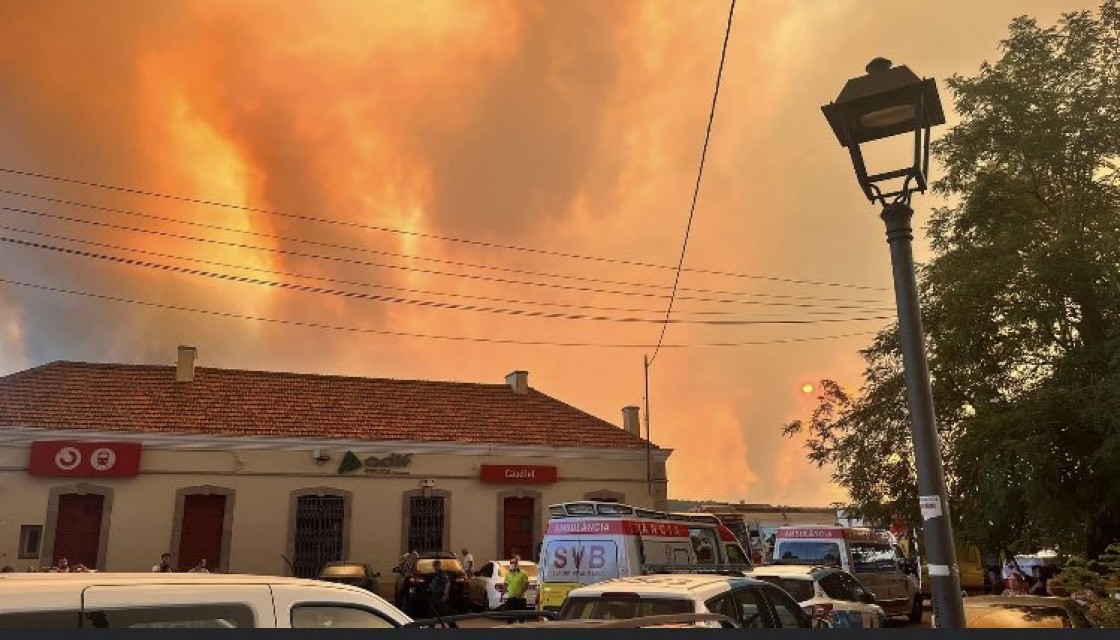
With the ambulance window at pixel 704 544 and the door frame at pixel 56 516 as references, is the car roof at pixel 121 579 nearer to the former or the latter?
the ambulance window at pixel 704 544

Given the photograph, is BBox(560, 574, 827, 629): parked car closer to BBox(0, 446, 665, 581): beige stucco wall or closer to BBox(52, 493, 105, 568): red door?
BBox(0, 446, 665, 581): beige stucco wall

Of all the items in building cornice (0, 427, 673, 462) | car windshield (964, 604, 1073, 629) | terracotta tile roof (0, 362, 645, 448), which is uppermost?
terracotta tile roof (0, 362, 645, 448)

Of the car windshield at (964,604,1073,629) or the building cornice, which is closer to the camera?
the car windshield at (964,604,1073,629)

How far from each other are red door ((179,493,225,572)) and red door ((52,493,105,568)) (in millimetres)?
→ 2389

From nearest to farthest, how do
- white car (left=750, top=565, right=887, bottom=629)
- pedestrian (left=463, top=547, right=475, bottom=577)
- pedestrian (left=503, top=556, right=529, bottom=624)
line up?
white car (left=750, top=565, right=887, bottom=629), pedestrian (left=503, top=556, right=529, bottom=624), pedestrian (left=463, top=547, right=475, bottom=577)

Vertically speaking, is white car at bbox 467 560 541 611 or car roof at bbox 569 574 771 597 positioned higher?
car roof at bbox 569 574 771 597

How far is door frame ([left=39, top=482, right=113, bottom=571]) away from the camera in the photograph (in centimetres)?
2398

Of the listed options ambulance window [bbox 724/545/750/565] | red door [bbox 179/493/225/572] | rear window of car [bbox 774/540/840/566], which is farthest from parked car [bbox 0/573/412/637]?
red door [bbox 179/493/225/572]

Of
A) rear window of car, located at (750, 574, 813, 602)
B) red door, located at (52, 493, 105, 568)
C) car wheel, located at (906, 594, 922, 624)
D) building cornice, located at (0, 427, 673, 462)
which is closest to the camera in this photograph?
rear window of car, located at (750, 574, 813, 602)

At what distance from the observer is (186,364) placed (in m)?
29.0

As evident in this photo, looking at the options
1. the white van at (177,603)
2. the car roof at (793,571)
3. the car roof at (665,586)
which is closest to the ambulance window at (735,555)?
the car roof at (793,571)

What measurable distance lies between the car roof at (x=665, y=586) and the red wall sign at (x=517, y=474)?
69.0 feet

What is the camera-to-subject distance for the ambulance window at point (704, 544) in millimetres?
16719

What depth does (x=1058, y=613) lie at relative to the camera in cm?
937
